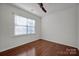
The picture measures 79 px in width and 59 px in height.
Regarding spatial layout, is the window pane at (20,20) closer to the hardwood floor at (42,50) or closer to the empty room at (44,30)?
the empty room at (44,30)

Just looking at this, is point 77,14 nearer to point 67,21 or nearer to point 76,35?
point 67,21

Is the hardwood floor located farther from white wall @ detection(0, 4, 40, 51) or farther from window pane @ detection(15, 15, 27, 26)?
window pane @ detection(15, 15, 27, 26)

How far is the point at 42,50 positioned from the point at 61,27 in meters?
0.77

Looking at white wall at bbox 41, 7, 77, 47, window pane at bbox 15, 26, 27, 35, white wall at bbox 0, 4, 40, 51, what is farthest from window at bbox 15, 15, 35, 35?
white wall at bbox 41, 7, 77, 47

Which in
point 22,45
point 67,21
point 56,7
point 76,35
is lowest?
point 22,45

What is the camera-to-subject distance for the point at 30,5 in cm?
232

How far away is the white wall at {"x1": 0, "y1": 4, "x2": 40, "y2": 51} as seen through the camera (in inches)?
98.4

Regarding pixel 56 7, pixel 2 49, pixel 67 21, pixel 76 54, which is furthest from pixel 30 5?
pixel 76 54

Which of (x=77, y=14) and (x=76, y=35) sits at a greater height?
(x=77, y=14)

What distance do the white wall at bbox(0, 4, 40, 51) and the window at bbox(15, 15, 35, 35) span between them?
11 cm

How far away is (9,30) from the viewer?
2.82m

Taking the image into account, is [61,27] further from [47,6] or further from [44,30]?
[47,6]

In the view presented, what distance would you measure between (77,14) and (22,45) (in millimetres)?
1583

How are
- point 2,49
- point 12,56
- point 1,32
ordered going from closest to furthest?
point 12,56 < point 2,49 < point 1,32
